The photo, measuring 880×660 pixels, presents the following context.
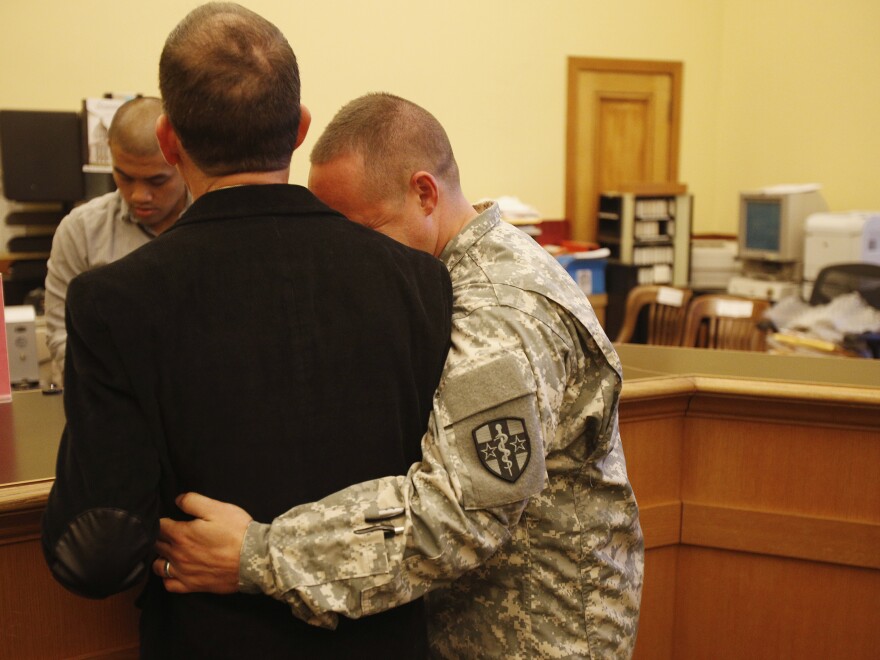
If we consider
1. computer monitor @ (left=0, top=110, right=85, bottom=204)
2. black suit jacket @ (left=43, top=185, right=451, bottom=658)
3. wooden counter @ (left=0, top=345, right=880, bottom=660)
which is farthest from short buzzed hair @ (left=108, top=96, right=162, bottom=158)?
computer monitor @ (left=0, top=110, right=85, bottom=204)

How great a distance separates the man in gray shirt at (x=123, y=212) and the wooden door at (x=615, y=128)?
4.11m

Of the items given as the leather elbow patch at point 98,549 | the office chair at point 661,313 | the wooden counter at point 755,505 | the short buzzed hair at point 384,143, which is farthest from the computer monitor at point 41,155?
the leather elbow patch at point 98,549

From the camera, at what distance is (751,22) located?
20.0 ft

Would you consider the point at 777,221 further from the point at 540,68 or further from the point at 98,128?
the point at 98,128

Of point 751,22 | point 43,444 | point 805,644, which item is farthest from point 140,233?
point 751,22

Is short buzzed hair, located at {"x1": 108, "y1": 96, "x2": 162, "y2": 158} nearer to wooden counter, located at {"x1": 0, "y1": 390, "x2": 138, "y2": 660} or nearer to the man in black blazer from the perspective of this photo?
wooden counter, located at {"x1": 0, "y1": 390, "x2": 138, "y2": 660}

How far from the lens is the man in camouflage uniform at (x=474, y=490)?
0.93m

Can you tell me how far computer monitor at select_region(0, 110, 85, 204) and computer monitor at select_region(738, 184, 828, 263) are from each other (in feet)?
12.6

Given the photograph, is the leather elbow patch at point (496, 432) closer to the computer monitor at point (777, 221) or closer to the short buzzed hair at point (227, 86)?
the short buzzed hair at point (227, 86)

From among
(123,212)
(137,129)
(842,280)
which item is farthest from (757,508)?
(842,280)

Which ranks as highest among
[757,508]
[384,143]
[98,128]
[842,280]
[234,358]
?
[98,128]

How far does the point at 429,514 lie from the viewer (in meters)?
0.94

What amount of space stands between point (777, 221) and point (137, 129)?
13.5ft

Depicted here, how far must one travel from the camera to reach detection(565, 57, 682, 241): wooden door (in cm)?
599
